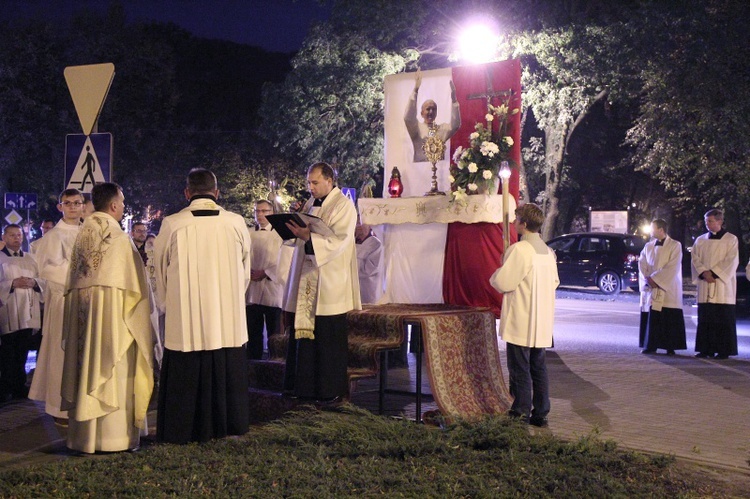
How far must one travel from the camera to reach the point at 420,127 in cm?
1158

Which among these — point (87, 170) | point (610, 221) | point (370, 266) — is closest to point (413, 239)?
point (370, 266)

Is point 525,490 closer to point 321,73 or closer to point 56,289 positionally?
point 56,289

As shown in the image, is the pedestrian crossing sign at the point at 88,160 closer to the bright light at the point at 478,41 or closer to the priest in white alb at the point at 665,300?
the bright light at the point at 478,41

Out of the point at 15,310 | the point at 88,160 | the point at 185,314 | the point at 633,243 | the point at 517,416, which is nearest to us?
the point at 185,314

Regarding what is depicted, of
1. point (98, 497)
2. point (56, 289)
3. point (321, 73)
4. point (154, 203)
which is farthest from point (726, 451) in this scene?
point (154, 203)

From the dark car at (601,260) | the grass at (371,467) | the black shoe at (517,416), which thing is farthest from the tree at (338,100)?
the grass at (371,467)

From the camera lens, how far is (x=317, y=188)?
30.0ft

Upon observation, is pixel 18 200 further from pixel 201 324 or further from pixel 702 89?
pixel 201 324

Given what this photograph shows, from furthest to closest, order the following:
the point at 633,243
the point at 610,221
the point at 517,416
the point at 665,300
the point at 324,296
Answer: the point at 610,221 < the point at 633,243 < the point at 665,300 < the point at 324,296 < the point at 517,416

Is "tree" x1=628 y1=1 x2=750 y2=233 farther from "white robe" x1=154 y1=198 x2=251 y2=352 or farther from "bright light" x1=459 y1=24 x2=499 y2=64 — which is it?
"white robe" x1=154 y1=198 x2=251 y2=352

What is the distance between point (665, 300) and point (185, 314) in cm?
858

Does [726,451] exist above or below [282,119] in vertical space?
below

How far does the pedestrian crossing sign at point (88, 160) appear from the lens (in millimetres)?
9422

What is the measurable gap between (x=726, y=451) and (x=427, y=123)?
5.21m
